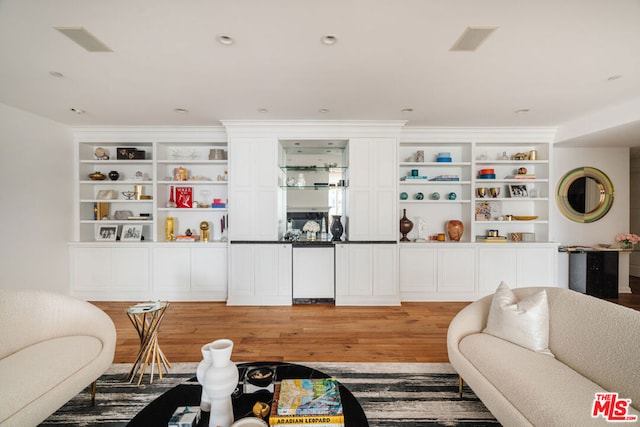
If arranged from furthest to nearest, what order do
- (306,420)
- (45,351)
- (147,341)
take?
(147,341)
(45,351)
(306,420)

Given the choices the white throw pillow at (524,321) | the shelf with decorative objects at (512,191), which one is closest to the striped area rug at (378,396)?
the white throw pillow at (524,321)

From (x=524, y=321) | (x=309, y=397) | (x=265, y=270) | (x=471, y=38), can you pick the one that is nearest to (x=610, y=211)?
(x=524, y=321)

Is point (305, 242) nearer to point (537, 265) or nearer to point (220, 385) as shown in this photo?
point (220, 385)

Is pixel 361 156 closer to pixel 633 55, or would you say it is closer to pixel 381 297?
pixel 381 297

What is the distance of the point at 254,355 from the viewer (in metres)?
2.69

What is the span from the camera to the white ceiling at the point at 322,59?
70.5 inches

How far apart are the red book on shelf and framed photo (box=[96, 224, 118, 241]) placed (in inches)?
42.2

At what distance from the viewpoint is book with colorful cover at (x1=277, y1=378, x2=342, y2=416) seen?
1272 millimetres

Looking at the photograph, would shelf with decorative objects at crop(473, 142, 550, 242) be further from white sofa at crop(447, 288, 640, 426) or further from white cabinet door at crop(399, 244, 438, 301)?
white sofa at crop(447, 288, 640, 426)

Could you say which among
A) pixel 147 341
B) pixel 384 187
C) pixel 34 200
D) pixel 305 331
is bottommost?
pixel 305 331

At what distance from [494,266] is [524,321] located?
2762mm

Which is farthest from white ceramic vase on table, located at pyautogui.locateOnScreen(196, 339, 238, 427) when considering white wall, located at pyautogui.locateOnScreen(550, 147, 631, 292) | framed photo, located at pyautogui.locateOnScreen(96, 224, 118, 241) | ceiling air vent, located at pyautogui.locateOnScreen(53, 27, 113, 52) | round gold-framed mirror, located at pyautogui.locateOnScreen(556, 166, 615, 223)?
round gold-framed mirror, located at pyautogui.locateOnScreen(556, 166, 615, 223)

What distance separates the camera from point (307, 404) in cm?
132

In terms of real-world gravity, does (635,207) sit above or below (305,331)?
above
